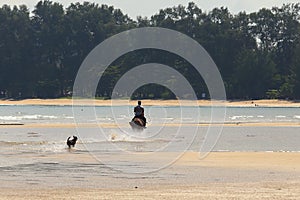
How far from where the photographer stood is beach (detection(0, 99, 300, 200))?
16578mm

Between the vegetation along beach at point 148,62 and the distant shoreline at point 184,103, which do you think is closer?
the vegetation along beach at point 148,62

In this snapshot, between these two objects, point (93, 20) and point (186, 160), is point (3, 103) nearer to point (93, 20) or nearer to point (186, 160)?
point (93, 20)

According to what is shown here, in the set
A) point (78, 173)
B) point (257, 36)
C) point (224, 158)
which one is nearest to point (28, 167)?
point (78, 173)

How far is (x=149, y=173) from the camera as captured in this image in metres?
20.9

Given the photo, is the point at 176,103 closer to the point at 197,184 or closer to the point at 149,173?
the point at 149,173

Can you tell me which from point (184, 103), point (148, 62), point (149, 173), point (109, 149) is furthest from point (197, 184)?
point (148, 62)

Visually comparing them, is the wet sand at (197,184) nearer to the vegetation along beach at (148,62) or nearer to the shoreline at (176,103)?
the vegetation along beach at (148,62)

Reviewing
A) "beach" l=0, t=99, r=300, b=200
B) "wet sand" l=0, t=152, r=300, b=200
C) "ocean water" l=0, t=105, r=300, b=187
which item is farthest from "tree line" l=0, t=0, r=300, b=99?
"wet sand" l=0, t=152, r=300, b=200

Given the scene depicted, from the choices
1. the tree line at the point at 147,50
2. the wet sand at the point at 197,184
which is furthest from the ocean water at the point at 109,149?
the tree line at the point at 147,50

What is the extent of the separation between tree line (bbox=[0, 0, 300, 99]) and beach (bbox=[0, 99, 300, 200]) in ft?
279

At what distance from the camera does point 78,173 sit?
2066 centimetres

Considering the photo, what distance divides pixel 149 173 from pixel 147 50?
105 meters

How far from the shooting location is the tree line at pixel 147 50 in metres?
118

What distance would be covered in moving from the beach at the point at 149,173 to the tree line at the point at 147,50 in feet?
279
